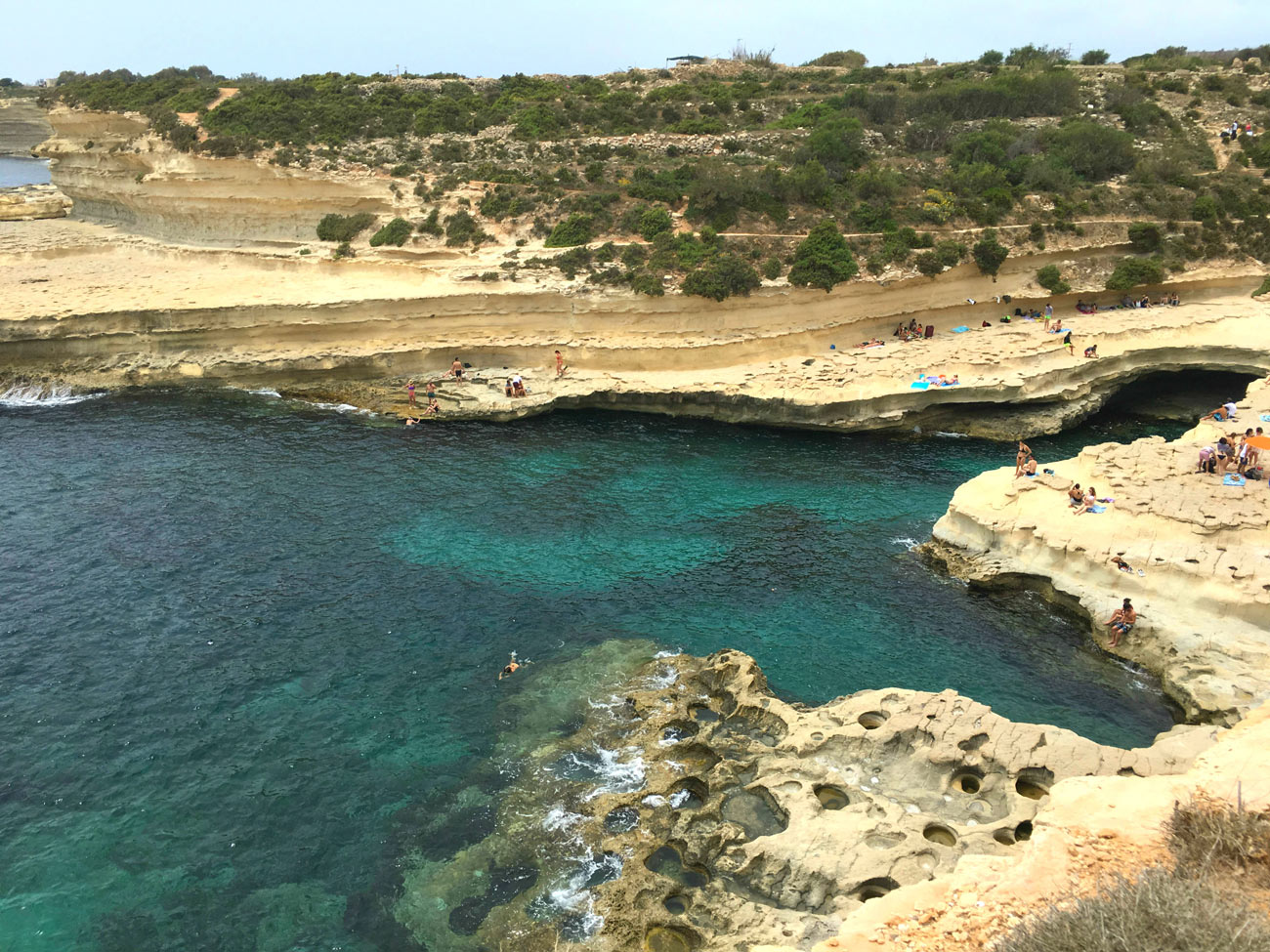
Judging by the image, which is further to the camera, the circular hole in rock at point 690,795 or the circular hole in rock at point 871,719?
the circular hole in rock at point 871,719

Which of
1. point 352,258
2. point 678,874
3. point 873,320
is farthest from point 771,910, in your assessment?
point 352,258

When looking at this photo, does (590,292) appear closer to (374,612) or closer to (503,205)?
(503,205)

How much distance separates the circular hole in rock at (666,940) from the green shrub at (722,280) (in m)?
27.3

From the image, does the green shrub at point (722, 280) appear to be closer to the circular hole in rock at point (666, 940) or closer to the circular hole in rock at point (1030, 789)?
the circular hole in rock at point (1030, 789)

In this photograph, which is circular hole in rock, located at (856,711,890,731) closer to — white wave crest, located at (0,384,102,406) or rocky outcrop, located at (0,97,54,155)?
white wave crest, located at (0,384,102,406)

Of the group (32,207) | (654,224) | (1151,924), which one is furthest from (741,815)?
(32,207)

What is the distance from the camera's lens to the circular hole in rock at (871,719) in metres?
18.6

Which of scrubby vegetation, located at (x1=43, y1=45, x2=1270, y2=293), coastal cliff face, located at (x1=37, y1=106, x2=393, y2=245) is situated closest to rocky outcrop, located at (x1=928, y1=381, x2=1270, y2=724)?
scrubby vegetation, located at (x1=43, y1=45, x2=1270, y2=293)

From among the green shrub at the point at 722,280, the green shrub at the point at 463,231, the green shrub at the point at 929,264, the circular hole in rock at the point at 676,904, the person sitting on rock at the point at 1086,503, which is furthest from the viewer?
the green shrub at the point at 463,231

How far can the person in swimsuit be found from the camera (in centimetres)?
2192

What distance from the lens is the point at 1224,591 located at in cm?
2155

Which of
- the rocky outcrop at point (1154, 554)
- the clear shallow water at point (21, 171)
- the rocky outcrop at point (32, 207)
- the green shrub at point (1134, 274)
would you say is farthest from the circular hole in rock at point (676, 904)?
the clear shallow water at point (21, 171)

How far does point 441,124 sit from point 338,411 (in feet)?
74.6

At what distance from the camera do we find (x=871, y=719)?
18688mm
